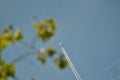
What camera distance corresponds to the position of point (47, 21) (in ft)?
28.8

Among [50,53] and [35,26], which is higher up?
[35,26]

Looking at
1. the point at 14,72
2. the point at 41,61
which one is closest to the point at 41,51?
the point at 41,61

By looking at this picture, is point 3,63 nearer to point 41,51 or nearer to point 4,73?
point 4,73

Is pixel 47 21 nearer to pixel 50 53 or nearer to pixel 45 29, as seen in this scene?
pixel 45 29

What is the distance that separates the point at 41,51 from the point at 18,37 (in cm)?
62

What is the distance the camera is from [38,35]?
8586 mm

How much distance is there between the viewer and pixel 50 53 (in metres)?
8.45

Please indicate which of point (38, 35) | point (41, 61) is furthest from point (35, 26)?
point (41, 61)

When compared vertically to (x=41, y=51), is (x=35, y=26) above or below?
above

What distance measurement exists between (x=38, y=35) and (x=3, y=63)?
1.02 meters

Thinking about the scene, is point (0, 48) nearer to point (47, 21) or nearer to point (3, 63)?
point (3, 63)

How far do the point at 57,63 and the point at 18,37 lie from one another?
3.56ft

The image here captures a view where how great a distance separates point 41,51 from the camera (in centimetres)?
857

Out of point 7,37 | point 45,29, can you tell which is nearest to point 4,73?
point 7,37
